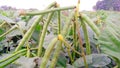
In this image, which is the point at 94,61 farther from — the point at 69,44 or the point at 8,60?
the point at 8,60

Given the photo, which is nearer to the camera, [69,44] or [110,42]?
[110,42]

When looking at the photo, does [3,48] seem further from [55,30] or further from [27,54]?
[27,54]

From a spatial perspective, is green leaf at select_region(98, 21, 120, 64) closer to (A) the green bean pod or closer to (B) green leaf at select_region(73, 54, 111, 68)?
(B) green leaf at select_region(73, 54, 111, 68)

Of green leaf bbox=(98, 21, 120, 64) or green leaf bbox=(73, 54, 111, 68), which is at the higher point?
green leaf bbox=(98, 21, 120, 64)

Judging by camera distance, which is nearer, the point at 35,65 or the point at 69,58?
the point at 35,65

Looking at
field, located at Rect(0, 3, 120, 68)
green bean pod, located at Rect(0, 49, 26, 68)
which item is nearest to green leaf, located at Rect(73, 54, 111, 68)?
field, located at Rect(0, 3, 120, 68)

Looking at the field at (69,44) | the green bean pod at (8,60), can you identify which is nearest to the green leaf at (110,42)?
the field at (69,44)

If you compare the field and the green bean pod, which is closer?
the field

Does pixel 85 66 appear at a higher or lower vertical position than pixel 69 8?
lower

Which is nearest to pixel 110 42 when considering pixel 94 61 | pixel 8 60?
pixel 94 61

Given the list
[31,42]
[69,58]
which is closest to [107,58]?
[69,58]

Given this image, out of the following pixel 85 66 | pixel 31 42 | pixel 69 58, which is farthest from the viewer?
pixel 31 42
